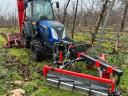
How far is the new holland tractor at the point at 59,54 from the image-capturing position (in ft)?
24.2

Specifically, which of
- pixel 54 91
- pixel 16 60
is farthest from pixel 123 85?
pixel 16 60

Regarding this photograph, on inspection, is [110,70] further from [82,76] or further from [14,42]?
[14,42]

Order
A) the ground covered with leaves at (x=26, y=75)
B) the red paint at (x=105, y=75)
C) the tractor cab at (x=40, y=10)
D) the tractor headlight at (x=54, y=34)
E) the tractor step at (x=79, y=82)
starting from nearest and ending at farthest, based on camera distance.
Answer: the tractor step at (x=79, y=82)
the ground covered with leaves at (x=26, y=75)
the red paint at (x=105, y=75)
the tractor headlight at (x=54, y=34)
the tractor cab at (x=40, y=10)

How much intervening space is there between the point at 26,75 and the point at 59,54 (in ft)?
4.33

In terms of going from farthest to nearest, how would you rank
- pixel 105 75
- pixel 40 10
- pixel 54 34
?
pixel 40 10 → pixel 54 34 → pixel 105 75

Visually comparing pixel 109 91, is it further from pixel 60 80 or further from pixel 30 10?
pixel 30 10

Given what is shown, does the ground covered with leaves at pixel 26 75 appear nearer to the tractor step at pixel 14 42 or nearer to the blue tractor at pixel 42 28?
the blue tractor at pixel 42 28

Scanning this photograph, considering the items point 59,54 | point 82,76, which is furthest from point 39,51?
point 82,76

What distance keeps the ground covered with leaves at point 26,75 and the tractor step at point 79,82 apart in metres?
0.20

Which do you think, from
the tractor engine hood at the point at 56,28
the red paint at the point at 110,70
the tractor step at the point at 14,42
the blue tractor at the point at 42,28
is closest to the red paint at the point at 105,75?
the red paint at the point at 110,70

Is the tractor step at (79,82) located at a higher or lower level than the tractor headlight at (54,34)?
lower

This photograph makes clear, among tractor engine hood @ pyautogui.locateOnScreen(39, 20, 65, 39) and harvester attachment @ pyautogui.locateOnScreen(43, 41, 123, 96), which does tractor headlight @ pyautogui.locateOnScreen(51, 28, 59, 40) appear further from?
harvester attachment @ pyautogui.locateOnScreen(43, 41, 123, 96)

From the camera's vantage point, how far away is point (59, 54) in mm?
9664

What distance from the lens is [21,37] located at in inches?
603
